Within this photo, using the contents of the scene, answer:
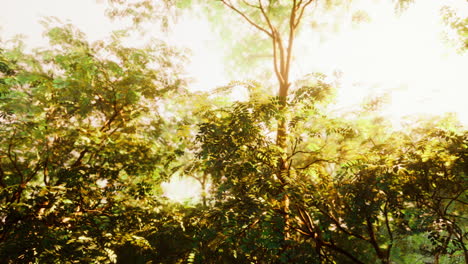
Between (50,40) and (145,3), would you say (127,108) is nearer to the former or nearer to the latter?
(50,40)

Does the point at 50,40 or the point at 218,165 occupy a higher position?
the point at 50,40

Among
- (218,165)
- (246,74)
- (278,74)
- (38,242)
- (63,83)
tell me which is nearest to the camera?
(38,242)

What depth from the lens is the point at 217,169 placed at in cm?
463

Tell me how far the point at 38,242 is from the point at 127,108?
381cm

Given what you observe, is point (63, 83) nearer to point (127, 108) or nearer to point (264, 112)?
point (127, 108)

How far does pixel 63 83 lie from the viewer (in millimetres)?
5215

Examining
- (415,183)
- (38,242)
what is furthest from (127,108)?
(415,183)

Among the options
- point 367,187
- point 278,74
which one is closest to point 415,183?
point 367,187

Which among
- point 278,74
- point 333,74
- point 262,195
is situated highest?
point 278,74

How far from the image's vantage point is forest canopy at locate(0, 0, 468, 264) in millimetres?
4074

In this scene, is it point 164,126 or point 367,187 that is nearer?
point 367,187

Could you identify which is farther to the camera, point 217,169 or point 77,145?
point 77,145

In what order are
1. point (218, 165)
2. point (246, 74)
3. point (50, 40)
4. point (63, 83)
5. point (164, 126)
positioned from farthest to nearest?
point (246, 74), point (164, 126), point (50, 40), point (63, 83), point (218, 165)

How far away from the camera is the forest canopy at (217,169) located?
4074 millimetres
